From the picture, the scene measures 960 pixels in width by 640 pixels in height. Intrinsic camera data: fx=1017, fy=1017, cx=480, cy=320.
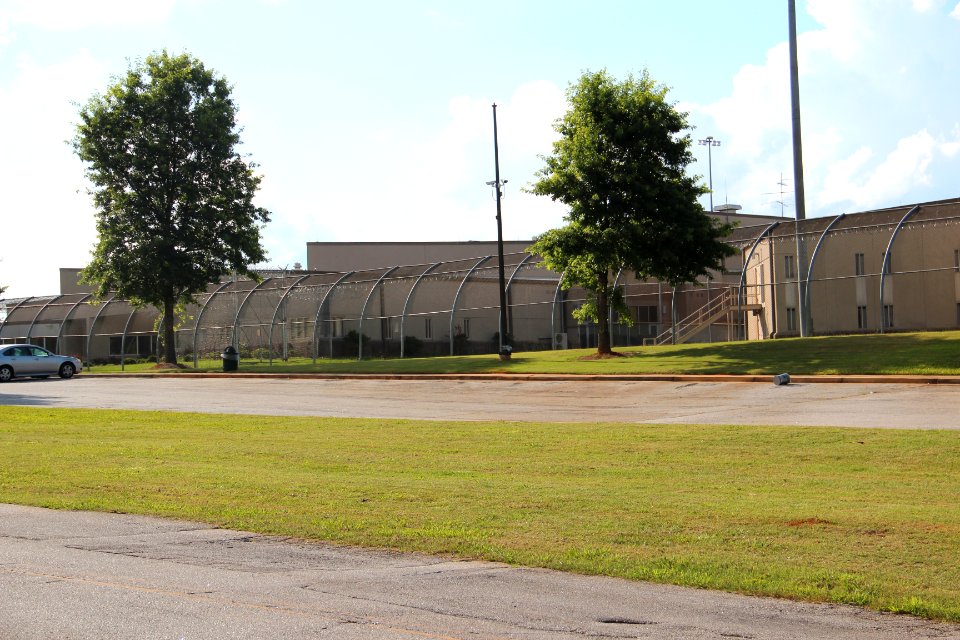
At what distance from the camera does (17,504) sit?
1030 centimetres

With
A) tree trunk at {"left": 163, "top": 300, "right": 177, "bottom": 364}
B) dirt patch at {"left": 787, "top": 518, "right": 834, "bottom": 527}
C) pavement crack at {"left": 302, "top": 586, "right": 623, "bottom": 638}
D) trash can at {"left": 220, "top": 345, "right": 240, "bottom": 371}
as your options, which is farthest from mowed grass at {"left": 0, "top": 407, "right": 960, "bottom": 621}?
tree trunk at {"left": 163, "top": 300, "right": 177, "bottom": 364}

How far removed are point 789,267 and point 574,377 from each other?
12.0 metres

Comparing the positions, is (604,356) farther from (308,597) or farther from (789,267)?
(308,597)

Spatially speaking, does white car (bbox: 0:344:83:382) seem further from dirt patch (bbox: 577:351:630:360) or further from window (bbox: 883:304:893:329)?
window (bbox: 883:304:893:329)

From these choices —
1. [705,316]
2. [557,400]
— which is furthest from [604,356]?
[557,400]

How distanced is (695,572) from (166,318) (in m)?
44.8

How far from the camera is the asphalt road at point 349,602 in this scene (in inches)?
223

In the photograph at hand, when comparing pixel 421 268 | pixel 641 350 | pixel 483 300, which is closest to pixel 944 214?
pixel 641 350

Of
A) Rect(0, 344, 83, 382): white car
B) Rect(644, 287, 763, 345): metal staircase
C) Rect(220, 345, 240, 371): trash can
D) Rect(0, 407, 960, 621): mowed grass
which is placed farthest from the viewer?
Rect(220, 345, 240, 371): trash can

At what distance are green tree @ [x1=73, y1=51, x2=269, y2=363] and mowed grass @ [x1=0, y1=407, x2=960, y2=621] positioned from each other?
98.3ft

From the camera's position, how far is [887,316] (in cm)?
3459

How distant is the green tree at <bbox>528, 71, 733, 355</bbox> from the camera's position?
33.2 meters

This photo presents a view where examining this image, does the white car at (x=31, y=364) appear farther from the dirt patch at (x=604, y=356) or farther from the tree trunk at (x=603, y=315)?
the tree trunk at (x=603, y=315)

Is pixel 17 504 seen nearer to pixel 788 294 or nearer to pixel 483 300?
pixel 788 294
